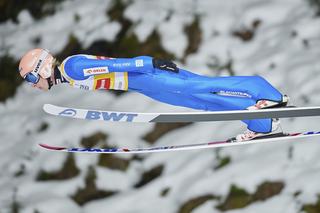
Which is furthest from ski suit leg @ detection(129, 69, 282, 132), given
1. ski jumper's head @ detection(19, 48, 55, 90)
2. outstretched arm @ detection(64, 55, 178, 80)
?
ski jumper's head @ detection(19, 48, 55, 90)

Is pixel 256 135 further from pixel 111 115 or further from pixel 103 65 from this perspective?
pixel 103 65

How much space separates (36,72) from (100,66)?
0.64 meters

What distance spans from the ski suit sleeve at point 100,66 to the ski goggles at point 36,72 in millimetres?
291

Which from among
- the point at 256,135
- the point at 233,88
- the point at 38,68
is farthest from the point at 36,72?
the point at 256,135

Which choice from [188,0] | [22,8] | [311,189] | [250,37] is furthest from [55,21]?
[311,189]

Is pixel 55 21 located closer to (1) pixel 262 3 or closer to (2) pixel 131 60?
(1) pixel 262 3

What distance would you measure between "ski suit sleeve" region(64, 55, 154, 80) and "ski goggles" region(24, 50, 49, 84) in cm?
29

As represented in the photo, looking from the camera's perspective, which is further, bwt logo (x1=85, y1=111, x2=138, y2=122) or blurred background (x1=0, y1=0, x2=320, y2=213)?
blurred background (x1=0, y1=0, x2=320, y2=213)

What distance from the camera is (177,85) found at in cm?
630

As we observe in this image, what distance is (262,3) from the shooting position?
10.6 m

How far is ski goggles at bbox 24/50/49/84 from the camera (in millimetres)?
6312

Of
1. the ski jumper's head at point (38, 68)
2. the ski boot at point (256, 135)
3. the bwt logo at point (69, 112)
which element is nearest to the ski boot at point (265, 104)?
the ski boot at point (256, 135)

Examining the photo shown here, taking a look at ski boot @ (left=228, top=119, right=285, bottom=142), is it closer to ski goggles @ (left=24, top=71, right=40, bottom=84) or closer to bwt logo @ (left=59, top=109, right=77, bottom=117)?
bwt logo @ (left=59, top=109, right=77, bottom=117)

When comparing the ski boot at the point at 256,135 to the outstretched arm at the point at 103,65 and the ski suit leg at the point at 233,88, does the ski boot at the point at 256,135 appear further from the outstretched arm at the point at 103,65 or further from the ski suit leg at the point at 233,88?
the outstretched arm at the point at 103,65
